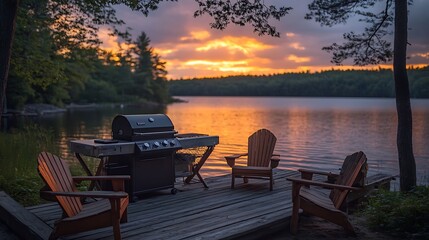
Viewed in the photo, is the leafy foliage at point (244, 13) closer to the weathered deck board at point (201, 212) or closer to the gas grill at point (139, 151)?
the gas grill at point (139, 151)

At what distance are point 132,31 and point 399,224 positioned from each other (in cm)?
950

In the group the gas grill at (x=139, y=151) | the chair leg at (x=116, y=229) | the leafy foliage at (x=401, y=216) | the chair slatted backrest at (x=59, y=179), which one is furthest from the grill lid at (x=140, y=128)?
the leafy foliage at (x=401, y=216)

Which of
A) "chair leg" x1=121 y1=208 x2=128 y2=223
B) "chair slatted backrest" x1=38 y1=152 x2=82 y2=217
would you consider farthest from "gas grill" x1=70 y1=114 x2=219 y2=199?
"chair leg" x1=121 y1=208 x2=128 y2=223

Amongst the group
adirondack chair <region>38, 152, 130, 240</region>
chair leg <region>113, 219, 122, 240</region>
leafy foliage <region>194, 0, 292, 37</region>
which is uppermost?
leafy foliage <region>194, 0, 292, 37</region>

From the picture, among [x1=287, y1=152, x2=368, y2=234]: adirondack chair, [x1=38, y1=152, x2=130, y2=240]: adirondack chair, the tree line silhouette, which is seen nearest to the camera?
[x1=38, y1=152, x2=130, y2=240]: adirondack chair

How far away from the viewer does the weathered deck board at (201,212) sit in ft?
13.7

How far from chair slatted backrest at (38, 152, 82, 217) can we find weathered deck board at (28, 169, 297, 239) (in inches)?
12.6

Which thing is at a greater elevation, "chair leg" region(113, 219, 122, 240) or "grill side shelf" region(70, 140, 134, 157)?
"grill side shelf" region(70, 140, 134, 157)

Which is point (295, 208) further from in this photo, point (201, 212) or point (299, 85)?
point (299, 85)

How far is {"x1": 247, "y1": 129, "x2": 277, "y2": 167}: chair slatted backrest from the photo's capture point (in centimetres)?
692

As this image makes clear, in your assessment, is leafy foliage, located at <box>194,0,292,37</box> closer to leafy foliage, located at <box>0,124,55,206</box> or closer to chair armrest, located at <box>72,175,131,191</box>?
chair armrest, located at <box>72,175,131,191</box>

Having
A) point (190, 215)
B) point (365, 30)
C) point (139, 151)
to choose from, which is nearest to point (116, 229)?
point (190, 215)

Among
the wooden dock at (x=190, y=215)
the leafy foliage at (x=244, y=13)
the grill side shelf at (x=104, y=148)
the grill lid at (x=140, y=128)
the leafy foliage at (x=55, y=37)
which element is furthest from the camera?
the leafy foliage at (x=55, y=37)

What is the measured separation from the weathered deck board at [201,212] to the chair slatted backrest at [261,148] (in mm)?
480
